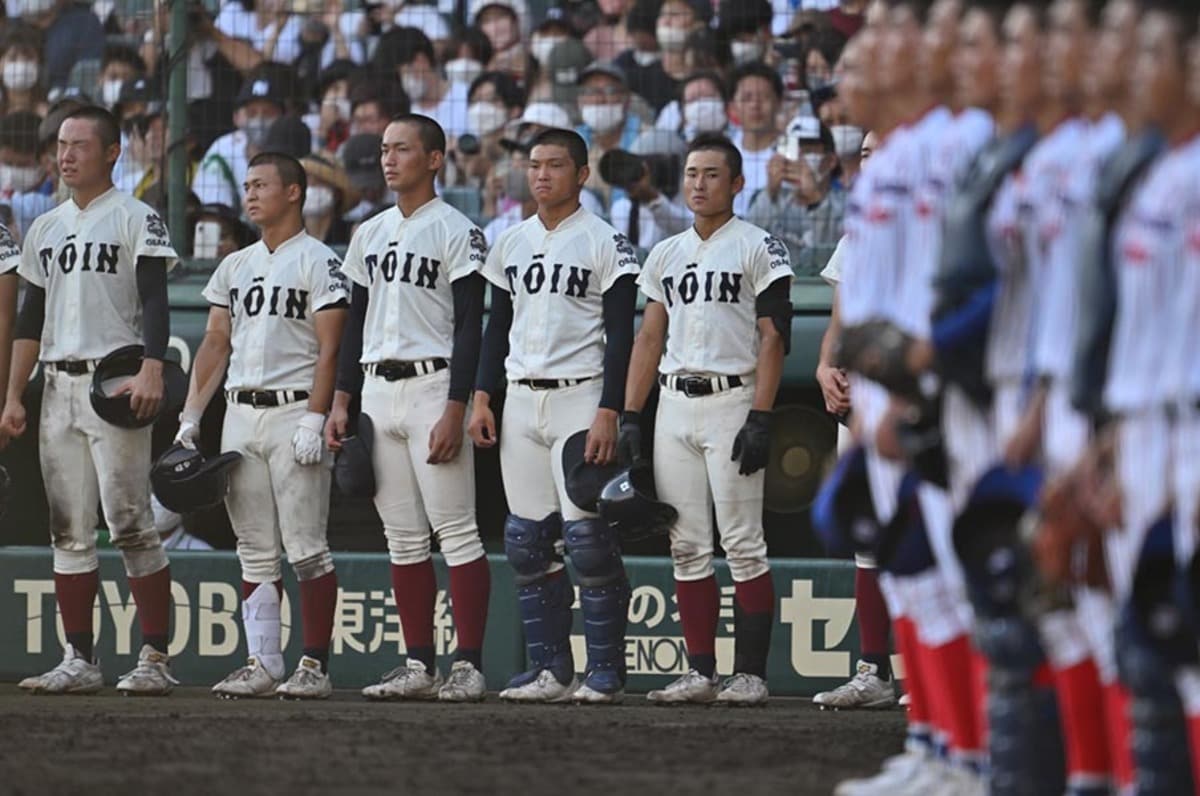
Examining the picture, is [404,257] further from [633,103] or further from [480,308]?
[633,103]

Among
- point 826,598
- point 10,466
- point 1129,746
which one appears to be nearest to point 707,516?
point 826,598

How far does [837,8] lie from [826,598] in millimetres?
2975

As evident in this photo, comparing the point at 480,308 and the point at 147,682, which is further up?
the point at 480,308

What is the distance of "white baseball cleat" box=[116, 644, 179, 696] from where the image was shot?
9.84 metres

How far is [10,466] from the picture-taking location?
11508 millimetres

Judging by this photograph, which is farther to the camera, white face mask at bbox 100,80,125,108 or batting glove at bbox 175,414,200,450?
white face mask at bbox 100,80,125,108

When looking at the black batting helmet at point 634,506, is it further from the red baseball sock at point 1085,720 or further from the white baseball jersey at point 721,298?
the red baseball sock at point 1085,720

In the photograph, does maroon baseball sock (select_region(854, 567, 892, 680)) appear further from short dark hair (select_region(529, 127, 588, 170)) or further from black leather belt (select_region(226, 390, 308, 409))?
black leather belt (select_region(226, 390, 308, 409))

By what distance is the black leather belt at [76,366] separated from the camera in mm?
9828

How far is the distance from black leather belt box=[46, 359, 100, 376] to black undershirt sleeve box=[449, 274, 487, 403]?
4.87ft

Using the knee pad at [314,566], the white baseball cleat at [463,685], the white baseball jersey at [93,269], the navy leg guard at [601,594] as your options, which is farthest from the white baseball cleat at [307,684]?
the white baseball jersey at [93,269]

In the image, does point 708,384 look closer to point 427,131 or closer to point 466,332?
point 466,332

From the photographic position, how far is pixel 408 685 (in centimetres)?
964

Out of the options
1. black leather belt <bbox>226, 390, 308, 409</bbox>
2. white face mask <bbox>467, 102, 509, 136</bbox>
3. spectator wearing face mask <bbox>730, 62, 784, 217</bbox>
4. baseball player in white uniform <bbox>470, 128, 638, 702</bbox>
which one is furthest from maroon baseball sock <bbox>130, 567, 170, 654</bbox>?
spectator wearing face mask <bbox>730, 62, 784, 217</bbox>
